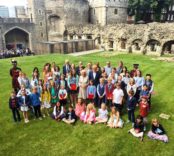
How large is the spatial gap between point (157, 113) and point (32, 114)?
5927mm

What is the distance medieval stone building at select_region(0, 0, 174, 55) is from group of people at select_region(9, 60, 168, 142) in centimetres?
1807

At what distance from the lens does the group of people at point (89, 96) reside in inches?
332

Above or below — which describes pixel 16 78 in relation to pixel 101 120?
above

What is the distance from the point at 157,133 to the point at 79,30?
32.4 metres

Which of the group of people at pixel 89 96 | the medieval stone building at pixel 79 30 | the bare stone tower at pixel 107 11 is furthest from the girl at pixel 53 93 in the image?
the bare stone tower at pixel 107 11

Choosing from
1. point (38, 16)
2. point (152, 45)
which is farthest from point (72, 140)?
point (38, 16)

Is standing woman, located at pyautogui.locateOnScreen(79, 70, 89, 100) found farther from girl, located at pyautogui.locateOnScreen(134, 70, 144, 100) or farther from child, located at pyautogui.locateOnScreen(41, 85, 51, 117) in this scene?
girl, located at pyautogui.locateOnScreen(134, 70, 144, 100)

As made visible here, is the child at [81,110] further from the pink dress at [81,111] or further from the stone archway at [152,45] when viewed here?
the stone archway at [152,45]

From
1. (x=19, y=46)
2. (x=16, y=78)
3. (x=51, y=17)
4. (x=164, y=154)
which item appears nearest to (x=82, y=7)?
(x=51, y=17)

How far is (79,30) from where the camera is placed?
125 ft

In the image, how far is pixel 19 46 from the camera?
1540 inches

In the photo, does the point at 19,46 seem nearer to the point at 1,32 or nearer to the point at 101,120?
the point at 1,32

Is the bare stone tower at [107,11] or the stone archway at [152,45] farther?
the bare stone tower at [107,11]

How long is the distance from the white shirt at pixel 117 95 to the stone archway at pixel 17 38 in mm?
31840
